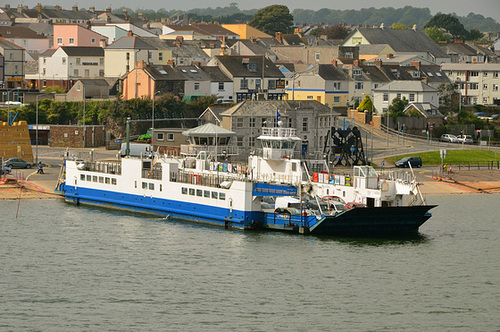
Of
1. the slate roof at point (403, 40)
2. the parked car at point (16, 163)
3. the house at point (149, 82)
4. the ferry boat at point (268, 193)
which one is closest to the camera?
the ferry boat at point (268, 193)

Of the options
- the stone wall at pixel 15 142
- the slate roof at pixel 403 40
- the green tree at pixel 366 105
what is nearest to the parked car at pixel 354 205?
the stone wall at pixel 15 142

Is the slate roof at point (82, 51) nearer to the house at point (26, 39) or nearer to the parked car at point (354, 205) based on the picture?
the house at point (26, 39)

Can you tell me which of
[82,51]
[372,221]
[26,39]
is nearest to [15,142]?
[372,221]

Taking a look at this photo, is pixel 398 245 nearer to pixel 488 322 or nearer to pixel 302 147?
pixel 488 322

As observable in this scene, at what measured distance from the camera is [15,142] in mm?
89688

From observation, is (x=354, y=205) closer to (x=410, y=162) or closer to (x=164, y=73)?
(x=410, y=162)

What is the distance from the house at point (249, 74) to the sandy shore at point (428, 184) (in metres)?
34.3

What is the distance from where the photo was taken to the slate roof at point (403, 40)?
162000mm

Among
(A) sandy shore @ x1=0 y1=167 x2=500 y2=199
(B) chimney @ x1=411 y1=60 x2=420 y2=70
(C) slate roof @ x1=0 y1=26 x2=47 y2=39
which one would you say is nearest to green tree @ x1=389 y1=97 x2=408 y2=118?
(B) chimney @ x1=411 y1=60 x2=420 y2=70

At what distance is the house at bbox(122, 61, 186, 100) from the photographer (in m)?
113

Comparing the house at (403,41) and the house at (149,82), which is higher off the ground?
the house at (403,41)

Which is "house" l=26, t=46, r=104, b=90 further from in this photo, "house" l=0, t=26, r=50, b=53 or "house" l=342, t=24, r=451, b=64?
"house" l=342, t=24, r=451, b=64

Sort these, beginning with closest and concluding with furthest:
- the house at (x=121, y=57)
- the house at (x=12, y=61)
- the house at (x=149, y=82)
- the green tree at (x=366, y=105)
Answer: the house at (x=149, y=82), the green tree at (x=366, y=105), the house at (x=121, y=57), the house at (x=12, y=61)

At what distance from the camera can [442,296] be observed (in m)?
47.8
